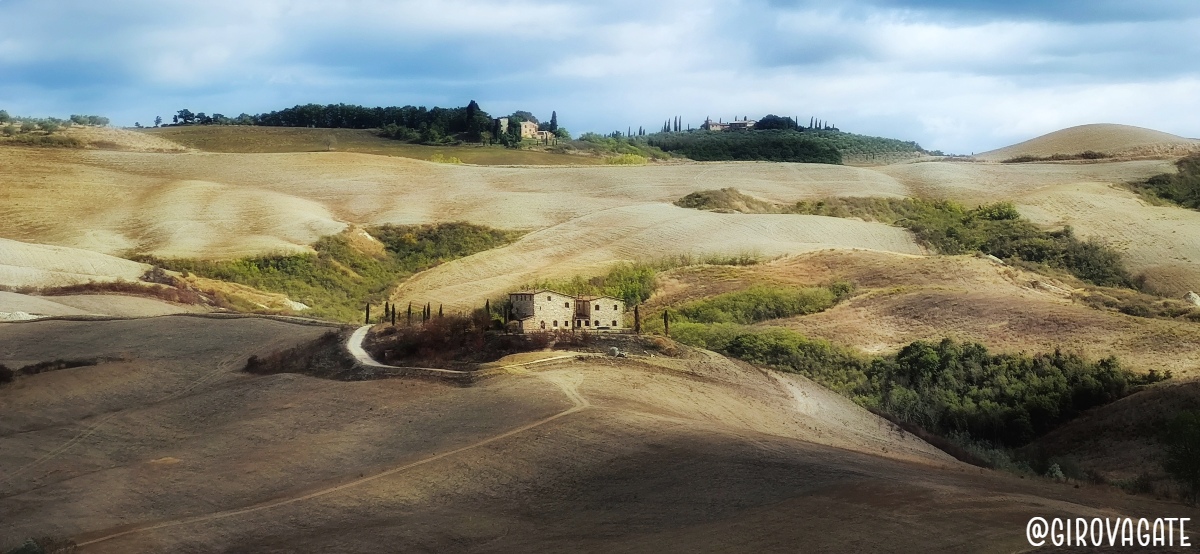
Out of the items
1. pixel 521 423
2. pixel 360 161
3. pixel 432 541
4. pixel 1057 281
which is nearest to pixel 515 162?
pixel 360 161

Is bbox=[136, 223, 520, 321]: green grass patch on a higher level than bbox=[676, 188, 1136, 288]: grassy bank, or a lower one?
lower

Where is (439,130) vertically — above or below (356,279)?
above

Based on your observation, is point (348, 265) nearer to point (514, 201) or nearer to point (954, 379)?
point (514, 201)

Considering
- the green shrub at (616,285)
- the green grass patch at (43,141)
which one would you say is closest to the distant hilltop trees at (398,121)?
the green grass patch at (43,141)

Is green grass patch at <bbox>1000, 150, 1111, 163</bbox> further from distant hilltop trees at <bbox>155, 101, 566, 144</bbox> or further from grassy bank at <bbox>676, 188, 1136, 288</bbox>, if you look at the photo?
distant hilltop trees at <bbox>155, 101, 566, 144</bbox>

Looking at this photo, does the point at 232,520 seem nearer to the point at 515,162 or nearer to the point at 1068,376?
the point at 1068,376

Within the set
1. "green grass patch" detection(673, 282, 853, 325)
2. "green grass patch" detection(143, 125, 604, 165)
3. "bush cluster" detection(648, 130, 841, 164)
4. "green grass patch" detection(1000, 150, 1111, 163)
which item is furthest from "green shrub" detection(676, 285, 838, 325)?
"bush cluster" detection(648, 130, 841, 164)
